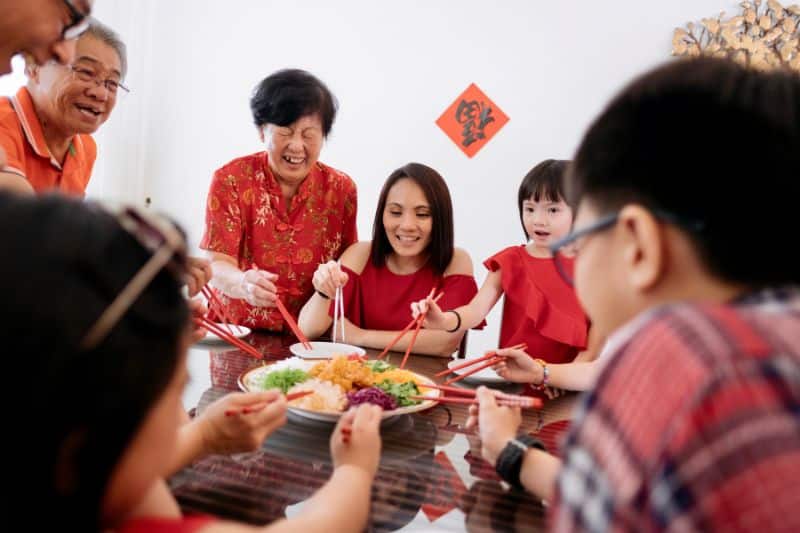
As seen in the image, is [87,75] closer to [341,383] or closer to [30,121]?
[30,121]

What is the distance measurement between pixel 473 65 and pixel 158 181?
8.03ft

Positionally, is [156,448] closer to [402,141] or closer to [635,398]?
[635,398]

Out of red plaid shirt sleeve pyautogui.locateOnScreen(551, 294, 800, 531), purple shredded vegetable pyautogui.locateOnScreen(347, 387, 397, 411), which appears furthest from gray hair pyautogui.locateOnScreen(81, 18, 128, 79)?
red plaid shirt sleeve pyautogui.locateOnScreen(551, 294, 800, 531)

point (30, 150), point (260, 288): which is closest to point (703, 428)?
point (260, 288)

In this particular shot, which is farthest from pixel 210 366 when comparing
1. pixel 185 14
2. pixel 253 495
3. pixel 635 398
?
pixel 185 14

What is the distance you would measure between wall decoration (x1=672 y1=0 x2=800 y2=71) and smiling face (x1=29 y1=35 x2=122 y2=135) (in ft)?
8.89

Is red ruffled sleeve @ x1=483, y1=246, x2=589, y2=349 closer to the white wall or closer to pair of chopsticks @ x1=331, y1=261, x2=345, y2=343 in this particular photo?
pair of chopsticks @ x1=331, y1=261, x2=345, y2=343

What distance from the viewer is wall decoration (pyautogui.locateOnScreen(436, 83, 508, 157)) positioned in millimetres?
3592

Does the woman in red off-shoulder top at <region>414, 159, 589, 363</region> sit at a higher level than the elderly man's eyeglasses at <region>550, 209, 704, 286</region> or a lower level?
lower

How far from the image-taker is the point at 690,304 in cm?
44

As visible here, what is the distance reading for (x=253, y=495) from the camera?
2.80 ft

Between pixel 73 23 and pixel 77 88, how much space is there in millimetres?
711

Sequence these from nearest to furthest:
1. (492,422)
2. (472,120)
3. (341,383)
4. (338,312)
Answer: (492,422) < (341,383) < (338,312) < (472,120)

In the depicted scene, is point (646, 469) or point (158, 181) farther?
point (158, 181)
